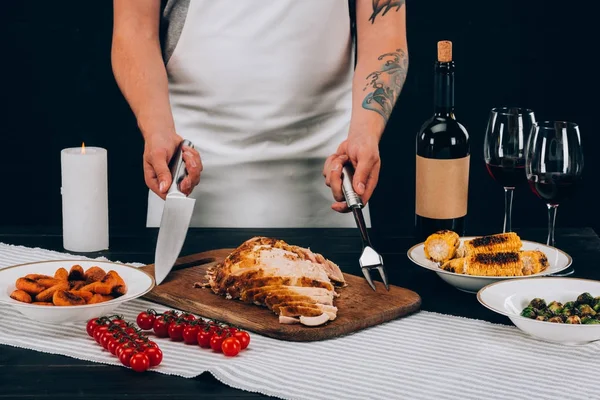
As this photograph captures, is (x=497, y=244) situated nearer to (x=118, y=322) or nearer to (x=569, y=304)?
(x=569, y=304)

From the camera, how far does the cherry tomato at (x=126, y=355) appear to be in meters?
1.37

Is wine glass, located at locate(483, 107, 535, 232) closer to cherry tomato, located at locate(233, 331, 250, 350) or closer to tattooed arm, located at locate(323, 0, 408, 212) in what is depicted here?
tattooed arm, located at locate(323, 0, 408, 212)

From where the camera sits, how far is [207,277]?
5.79 feet

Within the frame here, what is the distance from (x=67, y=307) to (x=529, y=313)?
742mm

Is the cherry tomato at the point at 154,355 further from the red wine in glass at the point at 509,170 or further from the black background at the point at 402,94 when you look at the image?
the black background at the point at 402,94

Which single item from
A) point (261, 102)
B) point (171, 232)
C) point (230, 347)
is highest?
point (261, 102)

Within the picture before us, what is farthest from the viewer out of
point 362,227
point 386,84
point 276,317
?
point 386,84

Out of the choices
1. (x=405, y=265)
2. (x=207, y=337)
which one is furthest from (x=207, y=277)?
(x=405, y=265)

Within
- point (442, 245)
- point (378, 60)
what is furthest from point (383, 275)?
point (378, 60)

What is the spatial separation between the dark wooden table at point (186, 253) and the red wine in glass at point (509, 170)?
22 centimetres

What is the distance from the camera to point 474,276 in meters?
1.69

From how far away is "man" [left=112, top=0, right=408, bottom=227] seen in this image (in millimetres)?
2457

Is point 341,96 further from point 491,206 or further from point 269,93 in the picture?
point 491,206

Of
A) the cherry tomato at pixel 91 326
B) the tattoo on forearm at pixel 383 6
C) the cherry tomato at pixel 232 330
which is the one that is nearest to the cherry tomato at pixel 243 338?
the cherry tomato at pixel 232 330
